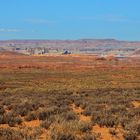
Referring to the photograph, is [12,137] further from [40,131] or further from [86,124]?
[86,124]

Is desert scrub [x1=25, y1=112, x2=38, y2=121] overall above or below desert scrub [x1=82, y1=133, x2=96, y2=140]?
below

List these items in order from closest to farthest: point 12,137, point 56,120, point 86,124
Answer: point 12,137 < point 86,124 < point 56,120

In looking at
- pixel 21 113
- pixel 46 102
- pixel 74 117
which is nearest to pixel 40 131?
pixel 74 117

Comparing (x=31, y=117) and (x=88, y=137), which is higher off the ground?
(x=88, y=137)

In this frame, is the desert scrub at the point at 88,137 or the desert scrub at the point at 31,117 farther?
the desert scrub at the point at 31,117

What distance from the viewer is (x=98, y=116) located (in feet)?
55.4

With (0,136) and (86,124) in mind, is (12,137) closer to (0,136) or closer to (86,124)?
(0,136)

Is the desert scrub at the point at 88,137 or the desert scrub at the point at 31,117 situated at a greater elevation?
the desert scrub at the point at 88,137

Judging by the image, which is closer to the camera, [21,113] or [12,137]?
[12,137]

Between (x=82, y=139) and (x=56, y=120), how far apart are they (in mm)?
3600

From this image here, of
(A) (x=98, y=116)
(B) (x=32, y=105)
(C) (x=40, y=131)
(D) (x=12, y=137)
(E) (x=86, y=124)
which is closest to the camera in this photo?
(D) (x=12, y=137)

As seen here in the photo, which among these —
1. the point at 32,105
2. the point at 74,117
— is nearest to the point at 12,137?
the point at 74,117

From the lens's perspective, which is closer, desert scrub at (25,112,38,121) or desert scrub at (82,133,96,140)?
desert scrub at (82,133,96,140)

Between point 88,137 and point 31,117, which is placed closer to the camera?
point 88,137
